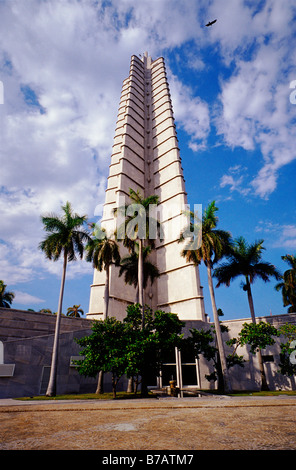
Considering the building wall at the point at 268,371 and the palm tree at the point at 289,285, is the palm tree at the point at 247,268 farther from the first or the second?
the palm tree at the point at 289,285

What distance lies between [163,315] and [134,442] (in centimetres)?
1580

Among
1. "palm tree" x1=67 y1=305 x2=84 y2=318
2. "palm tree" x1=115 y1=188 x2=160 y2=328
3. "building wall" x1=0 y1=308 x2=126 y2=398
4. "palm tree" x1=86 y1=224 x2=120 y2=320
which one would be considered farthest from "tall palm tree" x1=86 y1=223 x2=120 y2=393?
"palm tree" x1=67 y1=305 x2=84 y2=318

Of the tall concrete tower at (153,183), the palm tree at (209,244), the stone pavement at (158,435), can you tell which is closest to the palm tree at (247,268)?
the palm tree at (209,244)

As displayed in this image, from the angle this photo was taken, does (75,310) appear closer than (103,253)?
No

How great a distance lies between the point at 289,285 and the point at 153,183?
32.6 meters

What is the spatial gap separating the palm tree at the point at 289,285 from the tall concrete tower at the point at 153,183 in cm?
1412

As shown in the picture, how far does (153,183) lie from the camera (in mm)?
54781

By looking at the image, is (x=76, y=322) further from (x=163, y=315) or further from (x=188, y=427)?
(x=188, y=427)

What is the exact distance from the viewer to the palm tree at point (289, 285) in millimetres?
38812

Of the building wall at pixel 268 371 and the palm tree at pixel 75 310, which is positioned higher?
the palm tree at pixel 75 310

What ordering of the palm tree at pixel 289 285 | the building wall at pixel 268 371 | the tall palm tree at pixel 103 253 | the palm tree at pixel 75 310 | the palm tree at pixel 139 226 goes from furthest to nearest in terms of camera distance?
the palm tree at pixel 75 310 < the palm tree at pixel 289 285 < the tall palm tree at pixel 103 253 < the palm tree at pixel 139 226 < the building wall at pixel 268 371

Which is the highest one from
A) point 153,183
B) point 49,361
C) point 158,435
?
point 153,183

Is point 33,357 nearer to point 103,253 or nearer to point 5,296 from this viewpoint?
point 103,253

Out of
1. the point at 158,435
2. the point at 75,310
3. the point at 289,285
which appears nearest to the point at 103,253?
the point at 158,435
